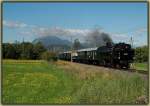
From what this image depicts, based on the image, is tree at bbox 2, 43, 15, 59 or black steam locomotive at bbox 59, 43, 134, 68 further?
black steam locomotive at bbox 59, 43, 134, 68

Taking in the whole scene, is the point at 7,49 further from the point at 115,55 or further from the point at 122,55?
the point at 122,55

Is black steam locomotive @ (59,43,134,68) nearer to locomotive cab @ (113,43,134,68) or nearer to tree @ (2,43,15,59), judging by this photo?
locomotive cab @ (113,43,134,68)

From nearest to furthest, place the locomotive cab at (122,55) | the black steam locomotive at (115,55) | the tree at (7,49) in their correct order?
the tree at (7,49), the locomotive cab at (122,55), the black steam locomotive at (115,55)

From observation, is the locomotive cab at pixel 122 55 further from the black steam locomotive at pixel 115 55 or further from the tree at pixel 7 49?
the tree at pixel 7 49

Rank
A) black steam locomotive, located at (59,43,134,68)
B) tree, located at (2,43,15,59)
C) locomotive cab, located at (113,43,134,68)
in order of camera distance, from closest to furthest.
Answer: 1. tree, located at (2,43,15,59)
2. locomotive cab, located at (113,43,134,68)
3. black steam locomotive, located at (59,43,134,68)

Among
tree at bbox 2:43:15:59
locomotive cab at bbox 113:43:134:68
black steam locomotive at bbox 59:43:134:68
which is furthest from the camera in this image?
black steam locomotive at bbox 59:43:134:68

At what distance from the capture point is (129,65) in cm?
2702

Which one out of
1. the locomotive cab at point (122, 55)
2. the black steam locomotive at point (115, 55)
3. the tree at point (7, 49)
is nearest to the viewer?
the tree at point (7, 49)

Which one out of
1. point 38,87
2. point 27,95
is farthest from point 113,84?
point 38,87

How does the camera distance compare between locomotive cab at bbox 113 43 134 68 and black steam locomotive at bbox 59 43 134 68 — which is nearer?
locomotive cab at bbox 113 43 134 68

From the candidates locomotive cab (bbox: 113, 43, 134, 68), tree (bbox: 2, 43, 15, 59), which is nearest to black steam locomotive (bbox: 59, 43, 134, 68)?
locomotive cab (bbox: 113, 43, 134, 68)

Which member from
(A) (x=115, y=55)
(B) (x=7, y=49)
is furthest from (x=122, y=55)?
(B) (x=7, y=49)

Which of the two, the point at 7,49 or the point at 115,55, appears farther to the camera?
the point at 115,55

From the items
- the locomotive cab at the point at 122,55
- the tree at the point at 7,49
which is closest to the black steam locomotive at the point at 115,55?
the locomotive cab at the point at 122,55
